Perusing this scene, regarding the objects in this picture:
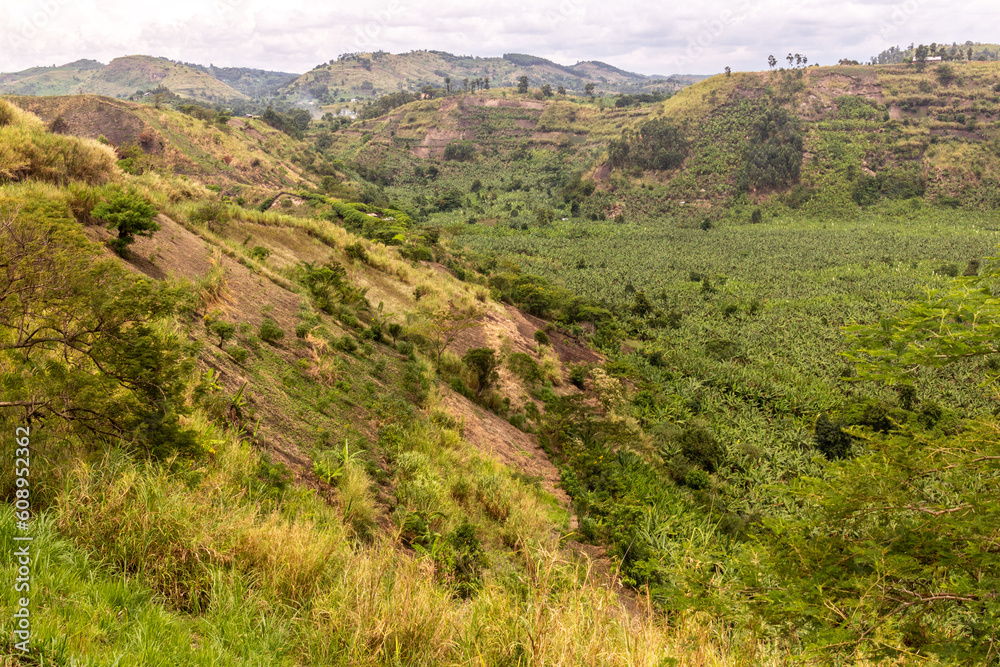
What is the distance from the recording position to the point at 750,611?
432 centimetres

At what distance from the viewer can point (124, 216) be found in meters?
→ 8.84

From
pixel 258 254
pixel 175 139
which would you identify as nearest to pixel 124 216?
pixel 258 254

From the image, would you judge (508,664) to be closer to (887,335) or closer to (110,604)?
(110,604)

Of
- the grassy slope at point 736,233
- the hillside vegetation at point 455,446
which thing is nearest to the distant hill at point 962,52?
the grassy slope at point 736,233

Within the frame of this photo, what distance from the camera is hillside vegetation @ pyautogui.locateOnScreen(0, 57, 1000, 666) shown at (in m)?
3.20

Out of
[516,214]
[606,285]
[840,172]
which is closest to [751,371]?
[606,285]

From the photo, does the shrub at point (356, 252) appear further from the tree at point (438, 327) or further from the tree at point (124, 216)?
the tree at point (124, 216)

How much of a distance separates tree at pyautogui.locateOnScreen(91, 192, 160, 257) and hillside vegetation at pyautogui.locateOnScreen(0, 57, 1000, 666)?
6cm

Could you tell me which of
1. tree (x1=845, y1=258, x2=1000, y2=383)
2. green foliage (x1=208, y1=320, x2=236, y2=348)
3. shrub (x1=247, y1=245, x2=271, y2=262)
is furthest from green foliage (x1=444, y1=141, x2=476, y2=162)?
tree (x1=845, y1=258, x2=1000, y2=383)

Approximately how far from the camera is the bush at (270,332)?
948 cm

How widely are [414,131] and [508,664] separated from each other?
103 meters

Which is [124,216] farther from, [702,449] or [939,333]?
[702,449]

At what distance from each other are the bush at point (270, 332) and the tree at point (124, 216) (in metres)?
2.65

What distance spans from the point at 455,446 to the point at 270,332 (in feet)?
14.2
